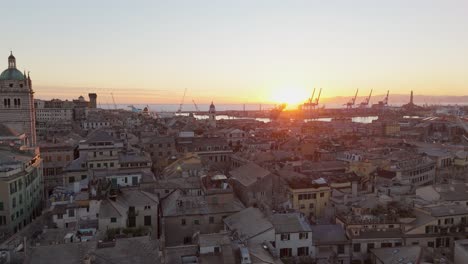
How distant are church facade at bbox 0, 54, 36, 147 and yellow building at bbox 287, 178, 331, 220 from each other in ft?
114

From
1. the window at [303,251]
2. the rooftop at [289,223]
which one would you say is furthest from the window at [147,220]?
the window at [303,251]

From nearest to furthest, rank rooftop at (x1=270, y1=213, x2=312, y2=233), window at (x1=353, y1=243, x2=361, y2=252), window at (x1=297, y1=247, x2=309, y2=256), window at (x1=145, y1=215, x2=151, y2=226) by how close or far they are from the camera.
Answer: rooftop at (x1=270, y1=213, x2=312, y2=233), window at (x1=297, y1=247, x2=309, y2=256), window at (x1=353, y1=243, x2=361, y2=252), window at (x1=145, y1=215, x2=151, y2=226)

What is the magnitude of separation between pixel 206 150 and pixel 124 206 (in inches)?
1269

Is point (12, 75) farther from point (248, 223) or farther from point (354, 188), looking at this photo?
point (354, 188)

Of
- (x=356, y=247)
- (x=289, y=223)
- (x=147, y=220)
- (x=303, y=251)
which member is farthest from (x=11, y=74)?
(x=356, y=247)

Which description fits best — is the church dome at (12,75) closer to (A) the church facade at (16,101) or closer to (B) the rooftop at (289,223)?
(A) the church facade at (16,101)

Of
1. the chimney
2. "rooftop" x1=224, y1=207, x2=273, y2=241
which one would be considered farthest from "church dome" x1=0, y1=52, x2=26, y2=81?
the chimney

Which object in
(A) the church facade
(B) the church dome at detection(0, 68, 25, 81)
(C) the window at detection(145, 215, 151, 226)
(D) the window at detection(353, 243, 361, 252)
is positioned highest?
(B) the church dome at detection(0, 68, 25, 81)

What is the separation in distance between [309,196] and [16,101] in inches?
1547

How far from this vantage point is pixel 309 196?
36.5 metres

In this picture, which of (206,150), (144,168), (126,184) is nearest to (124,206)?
(126,184)

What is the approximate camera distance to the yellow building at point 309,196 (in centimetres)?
3597

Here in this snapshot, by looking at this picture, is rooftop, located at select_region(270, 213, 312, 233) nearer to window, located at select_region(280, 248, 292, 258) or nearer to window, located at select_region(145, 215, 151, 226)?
window, located at select_region(280, 248, 292, 258)

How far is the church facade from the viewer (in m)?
52.5
